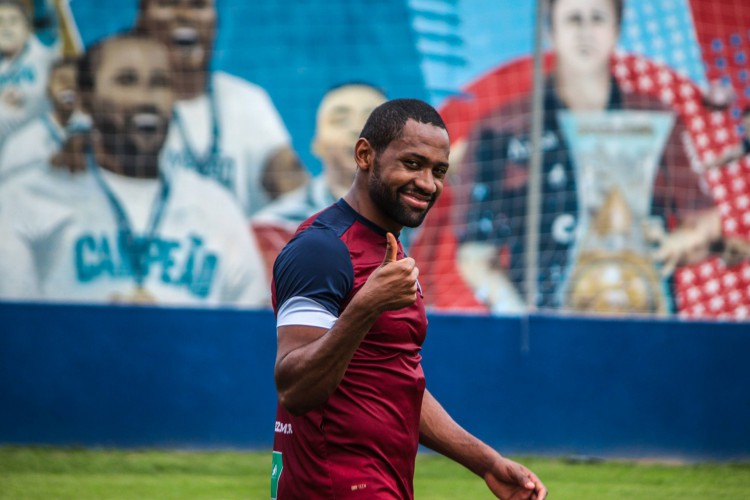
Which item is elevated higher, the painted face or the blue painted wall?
the painted face

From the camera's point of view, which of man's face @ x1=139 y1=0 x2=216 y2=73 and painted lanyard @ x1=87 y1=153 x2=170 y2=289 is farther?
man's face @ x1=139 y1=0 x2=216 y2=73

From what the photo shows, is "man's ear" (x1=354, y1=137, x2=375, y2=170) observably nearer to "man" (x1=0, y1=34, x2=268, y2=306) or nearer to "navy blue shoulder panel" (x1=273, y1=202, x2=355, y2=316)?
"navy blue shoulder panel" (x1=273, y1=202, x2=355, y2=316)

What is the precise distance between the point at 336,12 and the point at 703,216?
4.76 meters

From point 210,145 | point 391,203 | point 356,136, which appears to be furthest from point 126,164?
point 391,203

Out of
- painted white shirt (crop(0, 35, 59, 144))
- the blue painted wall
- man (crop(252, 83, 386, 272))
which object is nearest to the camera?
the blue painted wall

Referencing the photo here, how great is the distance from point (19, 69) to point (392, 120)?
1166 centimetres

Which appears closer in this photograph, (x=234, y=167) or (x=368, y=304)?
(x=368, y=304)

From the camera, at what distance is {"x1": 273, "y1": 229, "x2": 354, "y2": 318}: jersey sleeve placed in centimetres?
296

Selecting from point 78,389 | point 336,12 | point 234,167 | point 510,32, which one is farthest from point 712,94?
point 78,389

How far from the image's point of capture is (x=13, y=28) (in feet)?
45.9

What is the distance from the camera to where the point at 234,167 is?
13.6 m

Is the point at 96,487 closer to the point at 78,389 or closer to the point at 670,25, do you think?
the point at 78,389

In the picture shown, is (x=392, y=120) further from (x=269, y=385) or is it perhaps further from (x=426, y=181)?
(x=269, y=385)

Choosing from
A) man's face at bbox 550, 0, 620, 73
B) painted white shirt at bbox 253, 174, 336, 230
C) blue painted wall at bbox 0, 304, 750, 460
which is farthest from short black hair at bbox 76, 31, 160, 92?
blue painted wall at bbox 0, 304, 750, 460
